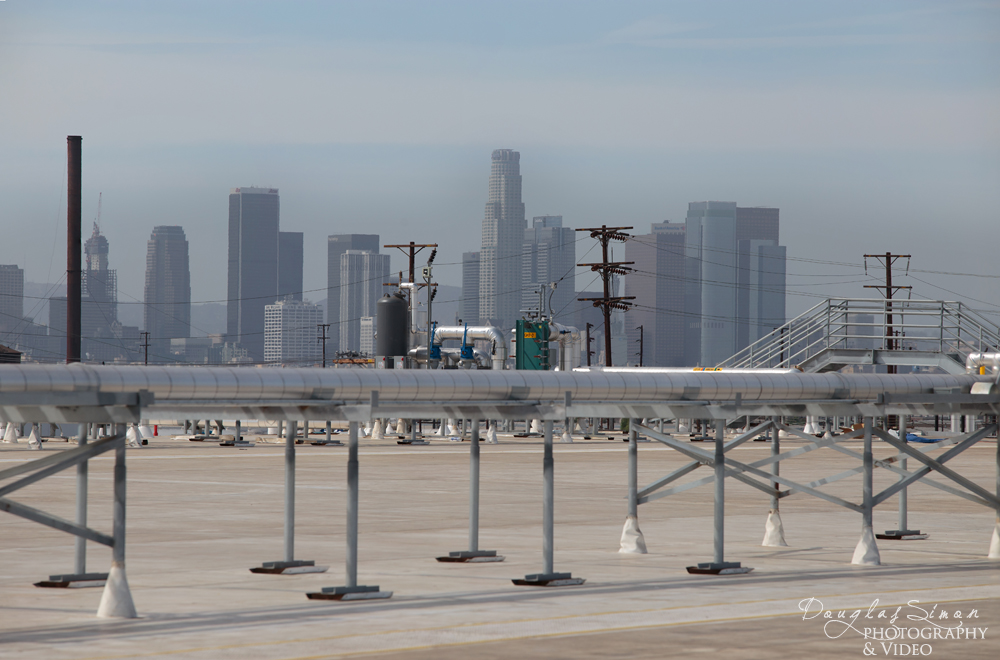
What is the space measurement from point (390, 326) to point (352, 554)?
157ft

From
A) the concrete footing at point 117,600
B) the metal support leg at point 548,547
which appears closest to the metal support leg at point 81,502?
the concrete footing at point 117,600

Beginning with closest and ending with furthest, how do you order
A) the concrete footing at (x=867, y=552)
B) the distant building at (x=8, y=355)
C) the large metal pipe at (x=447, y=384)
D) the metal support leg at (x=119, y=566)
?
the metal support leg at (x=119, y=566) < the large metal pipe at (x=447, y=384) < the concrete footing at (x=867, y=552) < the distant building at (x=8, y=355)

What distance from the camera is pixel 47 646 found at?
14.3 meters

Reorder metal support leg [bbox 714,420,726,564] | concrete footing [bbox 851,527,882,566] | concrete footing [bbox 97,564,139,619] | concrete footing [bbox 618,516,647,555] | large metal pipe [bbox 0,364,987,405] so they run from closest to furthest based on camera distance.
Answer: concrete footing [bbox 97,564,139,619] < large metal pipe [bbox 0,364,987,405] < metal support leg [bbox 714,420,726,564] < concrete footing [bbox 851,527,882,566] < concrete footing [bbox 618,516,647,555]

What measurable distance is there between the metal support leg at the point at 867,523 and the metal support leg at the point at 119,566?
12.6 m

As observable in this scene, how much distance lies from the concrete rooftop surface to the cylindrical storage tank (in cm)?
2409

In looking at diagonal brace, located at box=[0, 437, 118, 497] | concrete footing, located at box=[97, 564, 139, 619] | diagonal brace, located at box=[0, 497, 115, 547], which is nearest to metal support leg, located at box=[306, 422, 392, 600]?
concrete footing, located at box=[97, 564, 139, 619]

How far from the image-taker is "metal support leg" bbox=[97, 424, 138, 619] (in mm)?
16047

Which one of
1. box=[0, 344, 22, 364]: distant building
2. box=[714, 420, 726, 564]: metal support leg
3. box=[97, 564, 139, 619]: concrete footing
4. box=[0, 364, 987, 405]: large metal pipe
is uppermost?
box=[0, 344, 22, 364]: distant building

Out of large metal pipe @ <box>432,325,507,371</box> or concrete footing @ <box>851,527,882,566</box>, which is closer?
concrete footing @ <box>851,527,882,566</box>

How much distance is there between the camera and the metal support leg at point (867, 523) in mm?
22219

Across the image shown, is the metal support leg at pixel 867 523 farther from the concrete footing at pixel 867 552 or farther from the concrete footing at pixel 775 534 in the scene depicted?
the concrete footing at pixel 775 534

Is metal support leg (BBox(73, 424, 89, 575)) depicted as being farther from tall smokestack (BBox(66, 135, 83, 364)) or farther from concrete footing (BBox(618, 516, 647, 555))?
tall smokestack (BBox(66, 135, 83, 364))

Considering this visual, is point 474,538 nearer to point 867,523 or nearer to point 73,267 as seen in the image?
point 867,523
